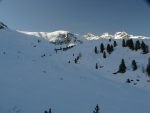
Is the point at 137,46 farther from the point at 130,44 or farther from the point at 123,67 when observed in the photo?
the point at 123,67

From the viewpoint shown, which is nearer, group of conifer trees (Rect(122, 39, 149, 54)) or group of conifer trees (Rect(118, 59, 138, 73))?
group of conifer trees (Rect(118, 59, 138, 73))

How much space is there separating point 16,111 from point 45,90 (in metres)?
12.2

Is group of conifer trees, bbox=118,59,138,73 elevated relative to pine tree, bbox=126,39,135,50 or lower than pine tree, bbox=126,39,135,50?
lower

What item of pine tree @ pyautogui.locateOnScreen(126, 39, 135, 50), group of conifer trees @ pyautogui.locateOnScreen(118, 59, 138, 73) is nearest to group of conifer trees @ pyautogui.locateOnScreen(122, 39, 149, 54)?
pine tree @ pyautogui.locateOnScreen(126, 39, 135, 50)

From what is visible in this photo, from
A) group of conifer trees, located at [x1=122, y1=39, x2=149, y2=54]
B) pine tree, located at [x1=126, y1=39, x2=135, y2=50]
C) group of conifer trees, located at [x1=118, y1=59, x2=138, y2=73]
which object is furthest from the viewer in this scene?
pine tree, located at [x1=126, y1=39, x2=135, y2=50]

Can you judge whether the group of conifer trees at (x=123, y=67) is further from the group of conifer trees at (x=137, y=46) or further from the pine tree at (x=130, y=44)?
the pine tree at (x=130, y=44)

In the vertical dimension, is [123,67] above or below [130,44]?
below

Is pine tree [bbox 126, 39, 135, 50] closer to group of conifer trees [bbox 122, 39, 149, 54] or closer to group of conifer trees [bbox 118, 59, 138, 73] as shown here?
group of conifer trees [bbox 122, 39, 149, 54]

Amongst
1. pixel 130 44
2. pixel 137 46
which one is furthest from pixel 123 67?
pixel 130 44

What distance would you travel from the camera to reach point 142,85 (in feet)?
192

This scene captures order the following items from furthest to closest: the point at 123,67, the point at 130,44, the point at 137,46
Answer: the point at 130,44 → the point at 137,46 → the point at 123,67

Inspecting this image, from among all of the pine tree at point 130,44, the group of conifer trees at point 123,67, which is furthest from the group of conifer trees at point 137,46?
the group of conifer trees at point 123,67

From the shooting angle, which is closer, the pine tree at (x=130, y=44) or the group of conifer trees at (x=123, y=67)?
the group of conifer trees at (x=123, y=67)

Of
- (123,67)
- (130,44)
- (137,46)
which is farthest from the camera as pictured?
(130,44)
